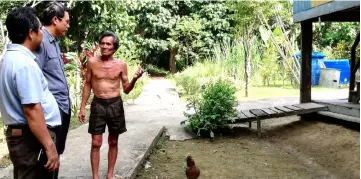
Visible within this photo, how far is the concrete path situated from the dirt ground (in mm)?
223

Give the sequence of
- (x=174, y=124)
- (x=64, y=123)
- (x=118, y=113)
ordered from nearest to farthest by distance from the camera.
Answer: (x=64, y=123)
(x=118, y=113)
(x=174, y=124)

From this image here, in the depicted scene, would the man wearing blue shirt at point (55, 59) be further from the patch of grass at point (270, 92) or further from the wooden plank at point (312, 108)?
the patch of grass at point (270, 92)

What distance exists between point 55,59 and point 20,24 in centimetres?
84

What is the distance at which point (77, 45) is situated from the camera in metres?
11.0

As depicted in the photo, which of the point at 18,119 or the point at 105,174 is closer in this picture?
the point at 18,119

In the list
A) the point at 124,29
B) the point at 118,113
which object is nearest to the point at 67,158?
→ the point at 118,113

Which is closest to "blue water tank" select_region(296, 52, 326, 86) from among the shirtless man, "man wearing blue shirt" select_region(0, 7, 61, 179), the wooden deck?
the wooden deck

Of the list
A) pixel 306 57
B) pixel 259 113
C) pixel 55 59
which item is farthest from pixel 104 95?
pixel 306 57

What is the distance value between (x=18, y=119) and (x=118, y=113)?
1.54m

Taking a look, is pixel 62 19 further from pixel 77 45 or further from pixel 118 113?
pixel 77 45

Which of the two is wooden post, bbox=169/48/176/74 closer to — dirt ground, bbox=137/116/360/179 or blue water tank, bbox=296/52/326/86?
blue water tank, bbox=296/52/326/86

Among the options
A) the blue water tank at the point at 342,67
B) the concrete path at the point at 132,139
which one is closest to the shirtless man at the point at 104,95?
the concrete path at the point at 132,139

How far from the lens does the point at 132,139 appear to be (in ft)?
19.3

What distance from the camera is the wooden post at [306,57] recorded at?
7699mm
